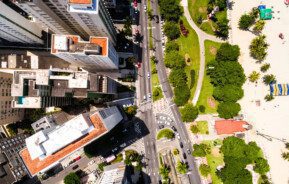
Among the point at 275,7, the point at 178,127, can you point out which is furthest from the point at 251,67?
the point at 178,127

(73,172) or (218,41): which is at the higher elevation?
(218,41)

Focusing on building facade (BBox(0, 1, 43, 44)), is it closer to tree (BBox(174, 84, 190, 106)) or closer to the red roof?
tree (BBox(174, 84, 190, 106))

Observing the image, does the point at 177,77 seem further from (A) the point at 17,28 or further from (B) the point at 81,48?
(A) the point at 17,28

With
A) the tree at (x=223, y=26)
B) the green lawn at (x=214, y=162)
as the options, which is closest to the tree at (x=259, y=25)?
the tree at (x=223, y=26)

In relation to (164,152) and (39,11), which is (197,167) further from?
(39,11)

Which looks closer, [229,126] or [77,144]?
[77,144]

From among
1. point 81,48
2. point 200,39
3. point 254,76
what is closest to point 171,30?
point 200,39
